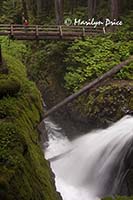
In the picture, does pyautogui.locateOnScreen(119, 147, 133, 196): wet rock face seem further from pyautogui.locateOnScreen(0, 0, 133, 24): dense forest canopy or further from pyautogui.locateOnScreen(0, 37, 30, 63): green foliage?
pyautogui.locateOnScreen(0, 0, 133, 24): dense forest canopy

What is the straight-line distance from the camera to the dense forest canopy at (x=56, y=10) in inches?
968

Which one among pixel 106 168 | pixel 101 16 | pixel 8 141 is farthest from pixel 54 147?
pixel 101 16

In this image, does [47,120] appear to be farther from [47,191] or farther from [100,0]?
[100,0]

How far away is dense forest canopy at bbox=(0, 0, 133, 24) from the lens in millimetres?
24578

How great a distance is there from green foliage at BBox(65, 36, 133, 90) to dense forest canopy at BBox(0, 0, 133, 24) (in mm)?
4035

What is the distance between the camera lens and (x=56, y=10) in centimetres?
2384

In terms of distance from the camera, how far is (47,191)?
6.66 m

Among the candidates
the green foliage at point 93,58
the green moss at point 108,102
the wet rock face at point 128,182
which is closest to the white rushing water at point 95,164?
the wet rock face at point 128,182

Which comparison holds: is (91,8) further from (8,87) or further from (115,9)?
(8,87)

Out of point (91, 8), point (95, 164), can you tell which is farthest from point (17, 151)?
point (91, 8)

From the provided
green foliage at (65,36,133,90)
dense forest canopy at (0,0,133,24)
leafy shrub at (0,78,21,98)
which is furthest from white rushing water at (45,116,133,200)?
dense forest canopy at (0,0,133,24)

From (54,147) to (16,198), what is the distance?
408 inches

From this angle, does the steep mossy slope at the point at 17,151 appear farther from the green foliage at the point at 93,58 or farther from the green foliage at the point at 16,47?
the green foliage at the point at 16,47

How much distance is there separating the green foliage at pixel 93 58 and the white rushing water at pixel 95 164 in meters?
3.56
